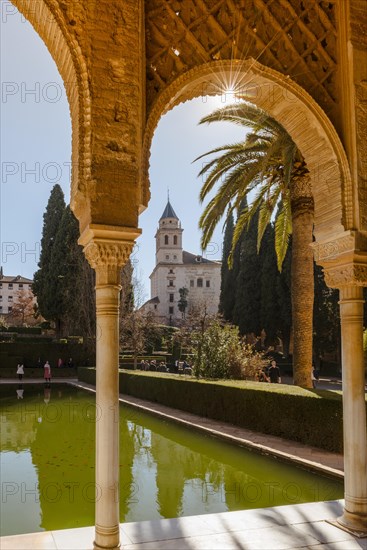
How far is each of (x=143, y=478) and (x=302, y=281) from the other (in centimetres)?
575

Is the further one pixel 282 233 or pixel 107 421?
pixel 282 233

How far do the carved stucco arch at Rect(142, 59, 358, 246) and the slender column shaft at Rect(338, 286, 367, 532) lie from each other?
797 mm

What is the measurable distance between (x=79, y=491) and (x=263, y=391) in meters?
4.77

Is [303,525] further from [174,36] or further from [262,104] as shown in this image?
[174,36]

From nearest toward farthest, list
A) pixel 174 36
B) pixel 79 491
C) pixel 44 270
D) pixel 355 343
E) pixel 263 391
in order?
1. pixel 174 36
2. pixel 355 343
3. pixel 79 491
4. pixel 263 391
5. pixel 44 270

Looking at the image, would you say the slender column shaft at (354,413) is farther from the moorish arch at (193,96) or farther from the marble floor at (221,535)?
the marble floor at (221,535)

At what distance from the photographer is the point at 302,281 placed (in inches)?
455

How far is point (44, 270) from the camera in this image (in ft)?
113

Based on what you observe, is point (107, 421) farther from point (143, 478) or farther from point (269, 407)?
point (269, 407)

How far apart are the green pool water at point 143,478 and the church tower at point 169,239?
64.2m

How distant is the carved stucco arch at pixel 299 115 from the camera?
4.77 meters

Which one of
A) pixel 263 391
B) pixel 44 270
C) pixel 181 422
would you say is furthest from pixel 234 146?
pixel 44 270

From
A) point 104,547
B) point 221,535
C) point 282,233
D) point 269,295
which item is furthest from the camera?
point 269,295

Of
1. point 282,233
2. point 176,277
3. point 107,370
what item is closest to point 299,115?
point 107,370
